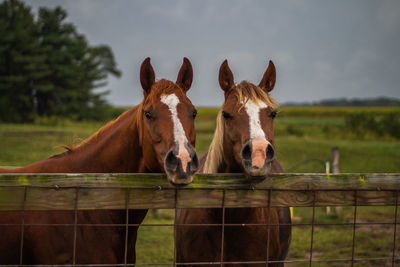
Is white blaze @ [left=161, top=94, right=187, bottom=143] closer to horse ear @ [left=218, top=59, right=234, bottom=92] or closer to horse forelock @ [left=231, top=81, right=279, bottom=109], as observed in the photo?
horse forelock @ [left=231, top=81, right=279, bottom=109]

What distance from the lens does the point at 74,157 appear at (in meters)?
3.07

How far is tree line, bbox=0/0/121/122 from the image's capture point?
32312 mm

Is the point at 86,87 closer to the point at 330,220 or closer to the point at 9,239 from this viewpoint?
the point at 330,220

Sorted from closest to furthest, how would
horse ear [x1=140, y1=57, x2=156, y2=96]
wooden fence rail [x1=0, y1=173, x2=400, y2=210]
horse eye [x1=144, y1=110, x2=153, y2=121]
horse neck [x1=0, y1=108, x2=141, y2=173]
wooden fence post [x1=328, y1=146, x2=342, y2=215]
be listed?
1. wooden fence rail [x1=0, y1=173, x2=400, y2=210]
2. horse eye [x1=144, y1=110, x2=153, y2=121]
3. horse ear [x1=140, y1=57, x2=156, y2=96]
4. horse neck [x1=0, y1=108, x2=141, y2=173]
5. wooden fence post [x1=328, y1=146, x2=342, y2=215]

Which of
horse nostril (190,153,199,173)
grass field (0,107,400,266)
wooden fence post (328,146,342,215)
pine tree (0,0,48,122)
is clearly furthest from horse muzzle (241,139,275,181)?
pine tree (0,0,48,122)

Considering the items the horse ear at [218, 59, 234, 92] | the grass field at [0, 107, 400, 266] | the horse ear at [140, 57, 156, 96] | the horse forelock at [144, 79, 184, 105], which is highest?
the horse ear at [218, 59, 234, 92]

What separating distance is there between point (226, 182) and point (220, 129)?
108 centimetres

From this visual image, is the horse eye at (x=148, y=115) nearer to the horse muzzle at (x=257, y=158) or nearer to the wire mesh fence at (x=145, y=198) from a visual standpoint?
the wire mesh fence at (x=145, y=198)

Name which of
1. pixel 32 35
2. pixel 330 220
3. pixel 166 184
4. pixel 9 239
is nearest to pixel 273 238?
pixel 166 184

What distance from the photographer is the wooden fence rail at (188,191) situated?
7.22 feet

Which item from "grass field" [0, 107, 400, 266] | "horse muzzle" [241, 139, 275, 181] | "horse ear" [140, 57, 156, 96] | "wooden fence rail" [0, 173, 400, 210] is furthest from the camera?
"grass field" [0, 107, 400, 266]

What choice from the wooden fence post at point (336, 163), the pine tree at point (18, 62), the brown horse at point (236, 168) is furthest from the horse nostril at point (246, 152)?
the pine tree at point (18, 62)

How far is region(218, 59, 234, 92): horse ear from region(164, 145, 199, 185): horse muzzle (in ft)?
4.37

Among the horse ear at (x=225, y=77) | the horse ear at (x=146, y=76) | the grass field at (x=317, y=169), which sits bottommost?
the grass field at (x=317, y=169)
